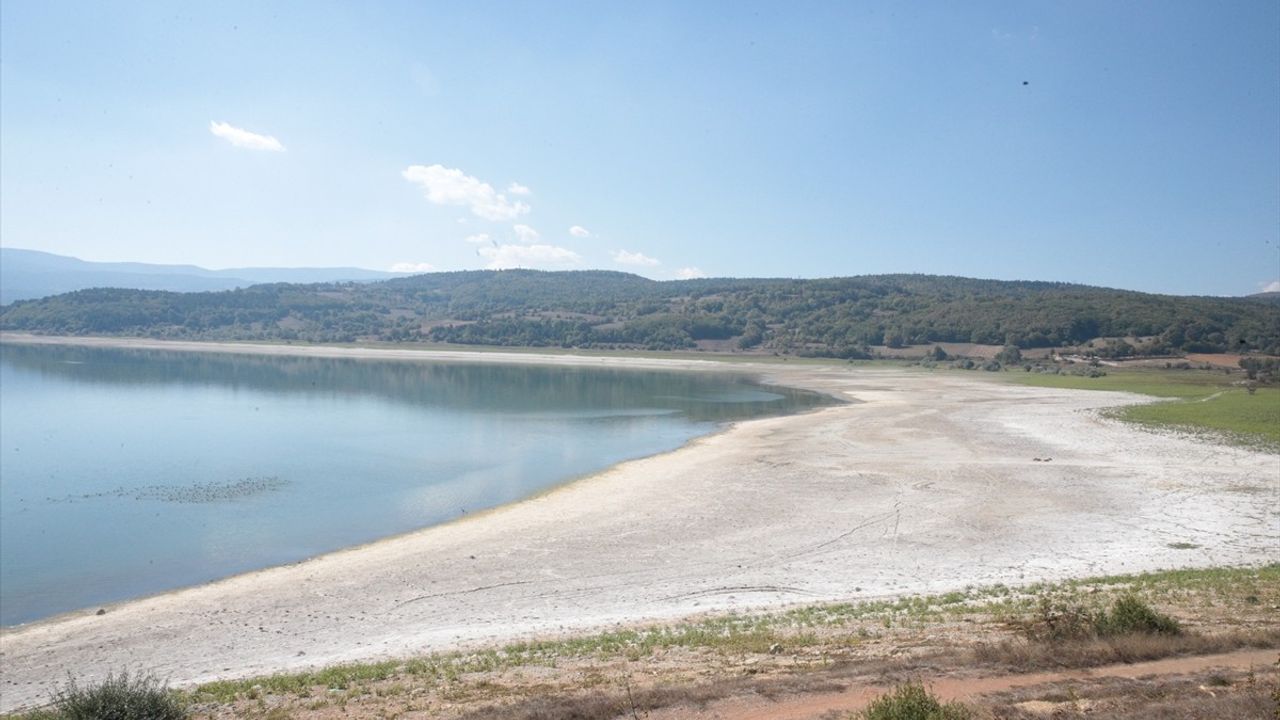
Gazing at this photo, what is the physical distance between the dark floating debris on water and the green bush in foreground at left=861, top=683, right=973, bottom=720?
23.0 meters

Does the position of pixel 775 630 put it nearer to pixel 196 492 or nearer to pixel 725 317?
pixel 196 492

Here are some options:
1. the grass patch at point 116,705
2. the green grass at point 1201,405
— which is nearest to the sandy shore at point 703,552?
the grass patch at point 116,705

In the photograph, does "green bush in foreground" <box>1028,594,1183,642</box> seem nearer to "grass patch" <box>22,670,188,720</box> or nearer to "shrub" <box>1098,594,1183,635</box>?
"shrub" <box>1098,594,1183,635</box>

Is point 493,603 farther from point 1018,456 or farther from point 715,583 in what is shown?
point 1018,456

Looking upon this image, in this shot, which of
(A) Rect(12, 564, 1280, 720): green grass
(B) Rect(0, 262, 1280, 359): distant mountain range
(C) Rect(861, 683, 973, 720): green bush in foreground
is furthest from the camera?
(B) Rect(0, 262, 1280, 359): distant mountain range

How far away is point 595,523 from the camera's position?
18344 mm

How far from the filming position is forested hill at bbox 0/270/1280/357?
315 ft

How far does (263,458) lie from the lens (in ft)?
100

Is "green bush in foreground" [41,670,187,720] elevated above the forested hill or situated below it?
below

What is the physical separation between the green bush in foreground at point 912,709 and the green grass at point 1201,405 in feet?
87.8

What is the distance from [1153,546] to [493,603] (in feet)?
42.7

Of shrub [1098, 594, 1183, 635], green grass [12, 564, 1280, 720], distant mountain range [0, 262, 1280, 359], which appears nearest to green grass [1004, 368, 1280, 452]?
green grass [12, 564, 1280, 720]

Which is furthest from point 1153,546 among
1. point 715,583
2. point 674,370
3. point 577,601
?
point 674,370

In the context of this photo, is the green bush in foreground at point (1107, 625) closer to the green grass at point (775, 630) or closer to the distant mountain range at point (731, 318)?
the green grass at point (775, 630)
